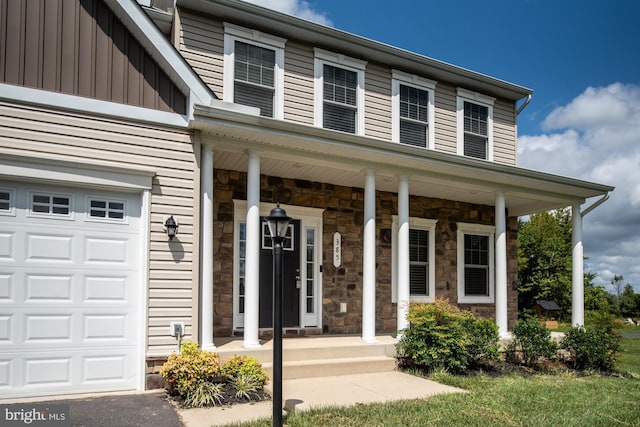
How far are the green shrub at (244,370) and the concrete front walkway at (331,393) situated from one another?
1.13 ft

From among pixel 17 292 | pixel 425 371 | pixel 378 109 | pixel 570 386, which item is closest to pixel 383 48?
pixel 378 109

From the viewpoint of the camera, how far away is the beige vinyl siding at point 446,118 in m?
10.8

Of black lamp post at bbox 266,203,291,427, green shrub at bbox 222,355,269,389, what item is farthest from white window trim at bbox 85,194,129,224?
black lamp post at bbox 266,203,291,427

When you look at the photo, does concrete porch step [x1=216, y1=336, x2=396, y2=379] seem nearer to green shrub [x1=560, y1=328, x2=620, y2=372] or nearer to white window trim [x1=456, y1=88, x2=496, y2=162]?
green shrub [x1=560, y1=328, x2=620, y2=372]

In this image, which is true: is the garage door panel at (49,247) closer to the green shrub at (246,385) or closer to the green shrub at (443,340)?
the green shrub at (246,385)

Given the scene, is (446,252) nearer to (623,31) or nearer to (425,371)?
(425,371)

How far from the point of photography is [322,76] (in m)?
9.53

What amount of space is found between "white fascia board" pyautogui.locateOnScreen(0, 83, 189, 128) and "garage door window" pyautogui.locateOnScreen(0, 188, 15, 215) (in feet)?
3.50

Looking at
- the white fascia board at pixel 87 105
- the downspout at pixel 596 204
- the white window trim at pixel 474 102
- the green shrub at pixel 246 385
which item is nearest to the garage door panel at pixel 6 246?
the white fascia board at pixel 87 105

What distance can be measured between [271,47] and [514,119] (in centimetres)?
636

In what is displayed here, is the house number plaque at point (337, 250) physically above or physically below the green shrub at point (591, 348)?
above

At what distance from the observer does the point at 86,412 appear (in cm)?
513

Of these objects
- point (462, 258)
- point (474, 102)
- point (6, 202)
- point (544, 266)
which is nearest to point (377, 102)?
point (474, 102)

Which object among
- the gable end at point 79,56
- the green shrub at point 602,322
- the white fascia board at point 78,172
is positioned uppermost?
the gable end at point 79,56
